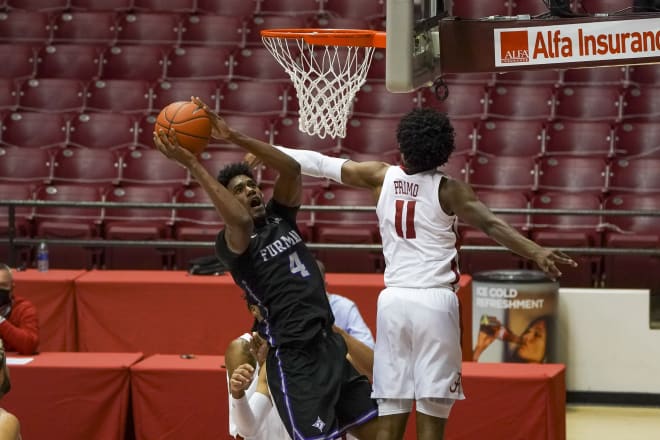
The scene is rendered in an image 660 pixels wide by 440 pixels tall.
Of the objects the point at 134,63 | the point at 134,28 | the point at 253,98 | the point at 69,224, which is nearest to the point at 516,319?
the point at 69,224

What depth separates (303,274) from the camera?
4.45 metres

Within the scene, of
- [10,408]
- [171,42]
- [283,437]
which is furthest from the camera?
[171,42]

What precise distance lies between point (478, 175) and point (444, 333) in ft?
16.5

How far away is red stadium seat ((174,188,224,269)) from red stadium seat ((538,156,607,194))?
2.73 metres

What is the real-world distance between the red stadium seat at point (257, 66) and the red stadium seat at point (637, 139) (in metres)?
3.31

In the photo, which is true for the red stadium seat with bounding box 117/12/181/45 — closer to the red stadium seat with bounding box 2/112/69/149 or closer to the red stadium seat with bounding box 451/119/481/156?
the red stadium seat with bounding box 2/112/69/149

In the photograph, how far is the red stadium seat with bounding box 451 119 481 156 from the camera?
373 inches

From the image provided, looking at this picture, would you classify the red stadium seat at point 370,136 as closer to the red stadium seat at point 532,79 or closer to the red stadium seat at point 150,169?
the red stadium seat at point 532,79

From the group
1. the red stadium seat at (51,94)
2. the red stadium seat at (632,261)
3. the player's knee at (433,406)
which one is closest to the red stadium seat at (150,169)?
the red stadium seat at (51,94)

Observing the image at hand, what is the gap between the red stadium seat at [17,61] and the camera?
10.9 metres

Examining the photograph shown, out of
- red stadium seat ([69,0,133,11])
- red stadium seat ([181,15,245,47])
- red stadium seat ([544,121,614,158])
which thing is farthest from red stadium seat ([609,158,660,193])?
red stadium seat ([69,0,133,11])

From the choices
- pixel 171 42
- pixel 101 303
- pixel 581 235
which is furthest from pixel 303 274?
pixel 171 42

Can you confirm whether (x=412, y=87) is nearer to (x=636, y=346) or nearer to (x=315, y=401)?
(x=315, y=401)

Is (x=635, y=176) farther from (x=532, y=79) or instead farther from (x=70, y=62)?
(x=70, y=62)
